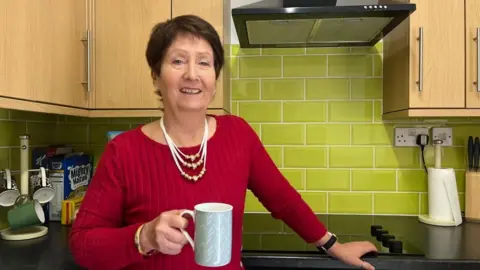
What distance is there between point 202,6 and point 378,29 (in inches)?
26.3

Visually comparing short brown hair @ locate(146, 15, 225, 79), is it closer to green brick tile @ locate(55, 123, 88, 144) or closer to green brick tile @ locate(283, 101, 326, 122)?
green brick tile @ locate(283, 101, 326, 122)

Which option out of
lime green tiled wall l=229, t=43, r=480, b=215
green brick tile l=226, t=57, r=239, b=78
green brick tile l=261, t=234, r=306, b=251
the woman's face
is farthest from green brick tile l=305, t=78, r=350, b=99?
the woman's face

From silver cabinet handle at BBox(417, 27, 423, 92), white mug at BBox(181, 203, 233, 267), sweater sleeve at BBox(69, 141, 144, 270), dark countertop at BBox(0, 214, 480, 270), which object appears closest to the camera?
white mug at BBox(181, 203, 233, 267)

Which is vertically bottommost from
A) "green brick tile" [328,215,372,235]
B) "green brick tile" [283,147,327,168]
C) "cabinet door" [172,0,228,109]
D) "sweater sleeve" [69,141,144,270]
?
"green brick tile" [328,215,372,235]

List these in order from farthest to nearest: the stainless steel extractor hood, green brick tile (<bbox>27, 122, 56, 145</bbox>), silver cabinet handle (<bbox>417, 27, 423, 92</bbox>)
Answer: green brick tile (<bbox>27, 122, 56, 145</bbox>) → silver cabinet handle (<bbox>417, 27, 423, 92</bbox>) → the stainless steel extractor hood

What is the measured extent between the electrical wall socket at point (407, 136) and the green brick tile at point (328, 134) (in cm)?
21

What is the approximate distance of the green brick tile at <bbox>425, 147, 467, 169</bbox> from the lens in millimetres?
1790

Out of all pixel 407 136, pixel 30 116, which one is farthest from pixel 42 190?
pixel 407 136

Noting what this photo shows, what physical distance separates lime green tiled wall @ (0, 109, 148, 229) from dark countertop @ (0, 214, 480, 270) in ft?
0.92

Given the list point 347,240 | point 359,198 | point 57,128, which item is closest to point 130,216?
point 347,240

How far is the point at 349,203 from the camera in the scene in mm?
1850

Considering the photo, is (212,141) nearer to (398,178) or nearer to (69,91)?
(69,91)

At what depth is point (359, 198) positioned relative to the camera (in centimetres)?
184

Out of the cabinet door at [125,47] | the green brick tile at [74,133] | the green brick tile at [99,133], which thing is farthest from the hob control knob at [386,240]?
the green brick tile at [74,133]
